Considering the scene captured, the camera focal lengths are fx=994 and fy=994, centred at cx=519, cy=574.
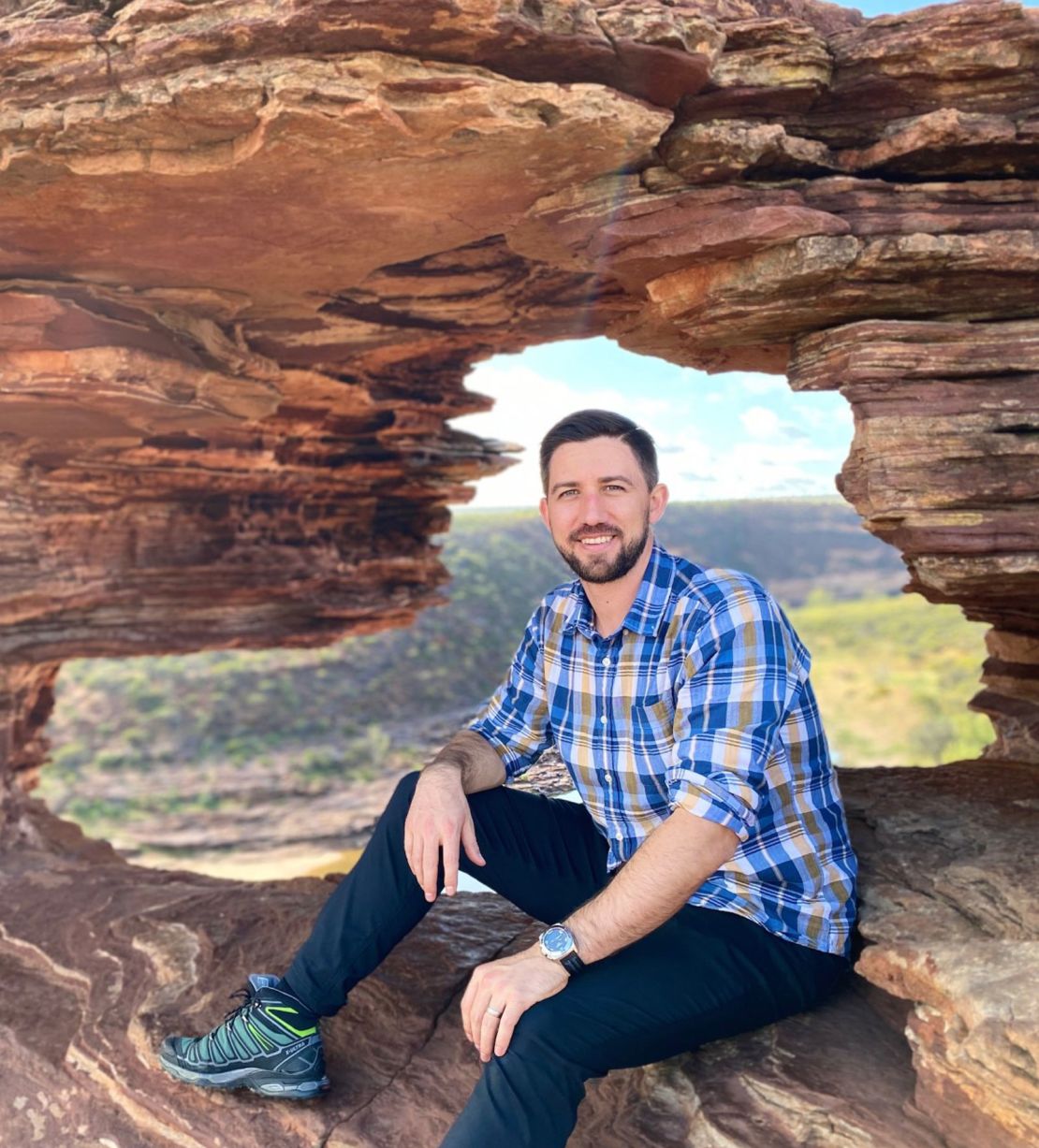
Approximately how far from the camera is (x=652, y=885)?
137 inches

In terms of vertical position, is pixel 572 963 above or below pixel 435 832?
below

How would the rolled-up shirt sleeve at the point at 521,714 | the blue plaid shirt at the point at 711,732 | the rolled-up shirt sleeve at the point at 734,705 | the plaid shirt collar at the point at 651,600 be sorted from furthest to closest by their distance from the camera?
the rolled-up shirt sleeve at the point at 521,714
the plaid shirt collar at the point at 651,600
the blue plaid shirt at the point at 711,732
the rolled-up shirt sleeve at the point at 734,705

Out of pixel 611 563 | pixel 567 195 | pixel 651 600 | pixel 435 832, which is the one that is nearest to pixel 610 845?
pixel 435 832

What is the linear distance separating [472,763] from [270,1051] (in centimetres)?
142

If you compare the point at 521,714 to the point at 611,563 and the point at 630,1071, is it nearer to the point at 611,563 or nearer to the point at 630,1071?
the point at 611,563

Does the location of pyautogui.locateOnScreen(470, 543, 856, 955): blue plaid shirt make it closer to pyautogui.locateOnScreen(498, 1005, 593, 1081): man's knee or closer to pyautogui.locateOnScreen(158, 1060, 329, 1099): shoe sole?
pyautogui.locateOnScreen(498, 1005, 593, 1081): man's knee

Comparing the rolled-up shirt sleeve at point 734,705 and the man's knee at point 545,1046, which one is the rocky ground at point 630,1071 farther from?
the rolled-up shirt sleeve at point 734,705

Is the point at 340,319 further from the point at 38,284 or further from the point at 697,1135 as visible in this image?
the point at 697,1135

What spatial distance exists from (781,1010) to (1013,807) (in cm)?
240

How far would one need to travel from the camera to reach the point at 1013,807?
5.54 meters

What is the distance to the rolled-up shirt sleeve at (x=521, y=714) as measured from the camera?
14.9 ft

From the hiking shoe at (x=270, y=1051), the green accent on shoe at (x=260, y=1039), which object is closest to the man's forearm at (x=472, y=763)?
the hiking shoe at (x=270, y=1051)

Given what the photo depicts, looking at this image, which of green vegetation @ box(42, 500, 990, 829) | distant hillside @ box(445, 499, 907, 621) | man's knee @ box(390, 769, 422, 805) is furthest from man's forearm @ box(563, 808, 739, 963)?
distant hillside @ box(445, 499, 907, 621)

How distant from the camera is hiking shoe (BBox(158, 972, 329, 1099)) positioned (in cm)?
405
